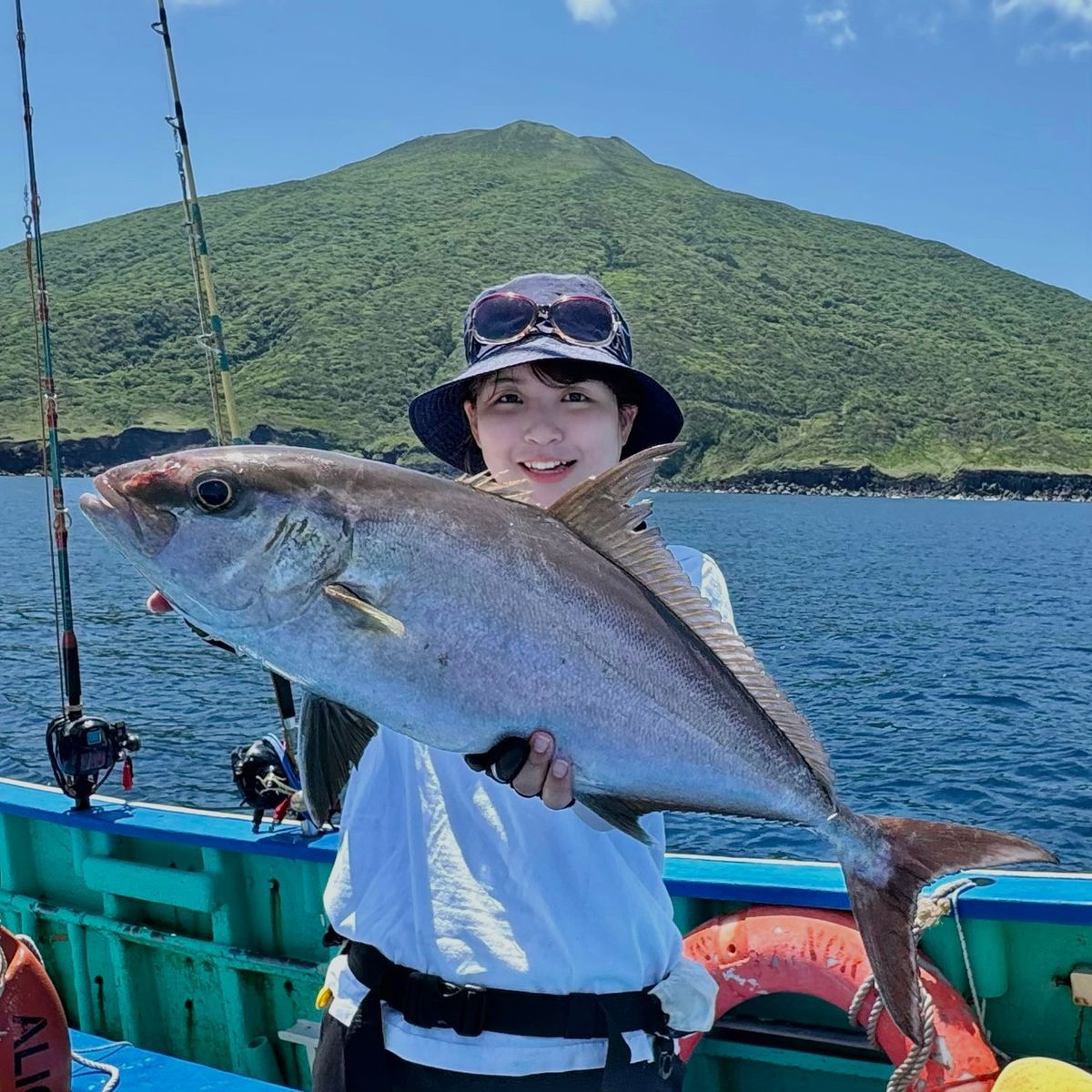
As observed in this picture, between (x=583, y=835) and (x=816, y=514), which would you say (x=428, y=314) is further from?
(x=583, y=835)

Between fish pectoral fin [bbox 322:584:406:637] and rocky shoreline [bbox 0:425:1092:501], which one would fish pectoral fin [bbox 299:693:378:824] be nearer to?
fish pectoral fin [bbox 322:584:406:637]

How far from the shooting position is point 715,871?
15.6ft

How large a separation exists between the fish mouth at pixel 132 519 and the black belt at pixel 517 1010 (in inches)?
47.7

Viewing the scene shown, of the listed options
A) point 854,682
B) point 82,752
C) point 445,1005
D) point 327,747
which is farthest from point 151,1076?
point 854,682

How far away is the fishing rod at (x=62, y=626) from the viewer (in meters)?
5.72

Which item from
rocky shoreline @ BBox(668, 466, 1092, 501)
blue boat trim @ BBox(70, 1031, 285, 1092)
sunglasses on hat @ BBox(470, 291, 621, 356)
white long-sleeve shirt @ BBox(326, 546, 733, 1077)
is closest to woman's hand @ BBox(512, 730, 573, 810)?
white long-sleeve shirt @ BBox(326, 546, 733, 1077)

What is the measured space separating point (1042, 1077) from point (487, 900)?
7.78 ft

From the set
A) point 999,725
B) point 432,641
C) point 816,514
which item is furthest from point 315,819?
point 816,514

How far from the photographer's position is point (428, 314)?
18812cm

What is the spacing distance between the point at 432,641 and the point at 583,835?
723mm

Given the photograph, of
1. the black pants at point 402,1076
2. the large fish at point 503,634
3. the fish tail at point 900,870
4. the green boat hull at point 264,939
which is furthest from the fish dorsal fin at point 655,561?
the green boat hull at point 264,939

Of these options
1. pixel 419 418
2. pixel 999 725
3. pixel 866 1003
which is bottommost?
pixel 999 725

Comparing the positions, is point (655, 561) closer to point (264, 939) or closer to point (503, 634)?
point (503, 634)

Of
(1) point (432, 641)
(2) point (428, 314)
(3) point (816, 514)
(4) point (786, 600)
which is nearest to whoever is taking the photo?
(1) point (432, 641)
